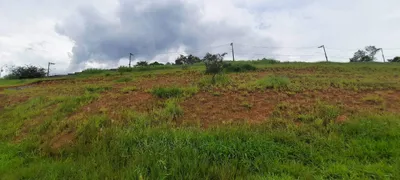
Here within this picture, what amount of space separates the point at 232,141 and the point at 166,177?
4.52 feet

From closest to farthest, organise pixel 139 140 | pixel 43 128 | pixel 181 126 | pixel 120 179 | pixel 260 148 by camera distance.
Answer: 1. pixel 120 179
2. pixel 260 148
3. pixel 139 140
4. pixel 181 126
5. pixel 43 128

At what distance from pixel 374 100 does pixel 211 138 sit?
4994 millimetres

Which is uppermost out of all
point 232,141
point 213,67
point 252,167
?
point 213,67

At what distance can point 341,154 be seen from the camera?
368 centimetres

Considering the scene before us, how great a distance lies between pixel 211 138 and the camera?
4.25m

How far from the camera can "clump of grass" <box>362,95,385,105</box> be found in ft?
20.4

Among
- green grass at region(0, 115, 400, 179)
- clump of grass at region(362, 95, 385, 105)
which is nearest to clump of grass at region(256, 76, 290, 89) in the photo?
clump of grass at region(362, 95, 385, 105)

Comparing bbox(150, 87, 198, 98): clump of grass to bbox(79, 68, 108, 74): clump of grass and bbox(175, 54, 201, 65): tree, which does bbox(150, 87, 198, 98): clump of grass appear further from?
bbox(175, 54, 201, 65): tree

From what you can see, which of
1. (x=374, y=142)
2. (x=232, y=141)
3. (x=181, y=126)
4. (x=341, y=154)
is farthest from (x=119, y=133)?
(x=374, y=142)

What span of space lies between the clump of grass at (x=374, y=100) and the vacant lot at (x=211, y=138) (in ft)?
0.08

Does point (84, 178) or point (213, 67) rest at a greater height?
point (213, 67)

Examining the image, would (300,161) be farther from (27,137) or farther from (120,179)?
(27,137)

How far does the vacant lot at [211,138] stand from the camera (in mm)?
3363

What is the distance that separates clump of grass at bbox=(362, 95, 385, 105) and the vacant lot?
2 cm
